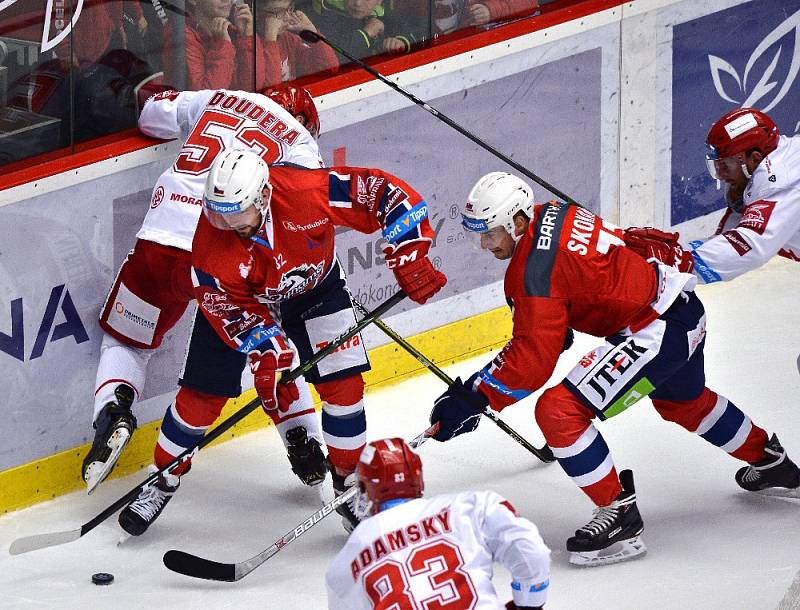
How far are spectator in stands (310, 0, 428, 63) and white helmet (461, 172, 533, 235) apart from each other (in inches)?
62.8

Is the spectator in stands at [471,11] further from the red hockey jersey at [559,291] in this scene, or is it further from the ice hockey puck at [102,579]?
the ice hockey puck at [102,579]

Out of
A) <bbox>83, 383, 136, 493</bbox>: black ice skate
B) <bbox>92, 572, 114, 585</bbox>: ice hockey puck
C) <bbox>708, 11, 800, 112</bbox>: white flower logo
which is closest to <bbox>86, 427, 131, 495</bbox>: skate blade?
<bbox>83, 383, 136, 493</bbox>: black ice skate

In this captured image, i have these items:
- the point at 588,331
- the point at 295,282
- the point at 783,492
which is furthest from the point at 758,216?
the point at 295,282

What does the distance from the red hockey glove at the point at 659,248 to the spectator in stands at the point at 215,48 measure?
152 centimetres

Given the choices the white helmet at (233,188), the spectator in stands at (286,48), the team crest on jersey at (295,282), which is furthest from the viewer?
the spectator in stands at (286,48)

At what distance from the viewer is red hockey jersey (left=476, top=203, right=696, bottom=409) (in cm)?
488

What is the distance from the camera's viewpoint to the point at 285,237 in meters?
5.03

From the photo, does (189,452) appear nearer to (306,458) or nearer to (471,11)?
(306,458)

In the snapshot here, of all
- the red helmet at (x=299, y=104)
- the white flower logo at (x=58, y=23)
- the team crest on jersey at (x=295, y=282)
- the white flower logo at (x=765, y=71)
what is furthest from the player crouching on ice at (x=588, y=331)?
the white flower logo at (x=765, y=71)

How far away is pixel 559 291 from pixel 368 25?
191cm

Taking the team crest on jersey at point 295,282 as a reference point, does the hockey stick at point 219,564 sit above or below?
below

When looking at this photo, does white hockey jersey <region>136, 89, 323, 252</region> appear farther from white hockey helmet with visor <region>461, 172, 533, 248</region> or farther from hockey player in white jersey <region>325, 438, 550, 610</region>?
hockey player in white jersey <region>325, 438, 550, 610</region>

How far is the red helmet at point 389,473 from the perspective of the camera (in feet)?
12.1

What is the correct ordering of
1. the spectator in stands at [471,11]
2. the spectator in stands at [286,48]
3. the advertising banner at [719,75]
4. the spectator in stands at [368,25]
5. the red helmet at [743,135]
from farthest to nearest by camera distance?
the advertising banner at [719,75], the spectator in stands at [471,11], the spectator in stands at [368,25], the spectator in stands at [286,48], the red helmet at [743,135]
